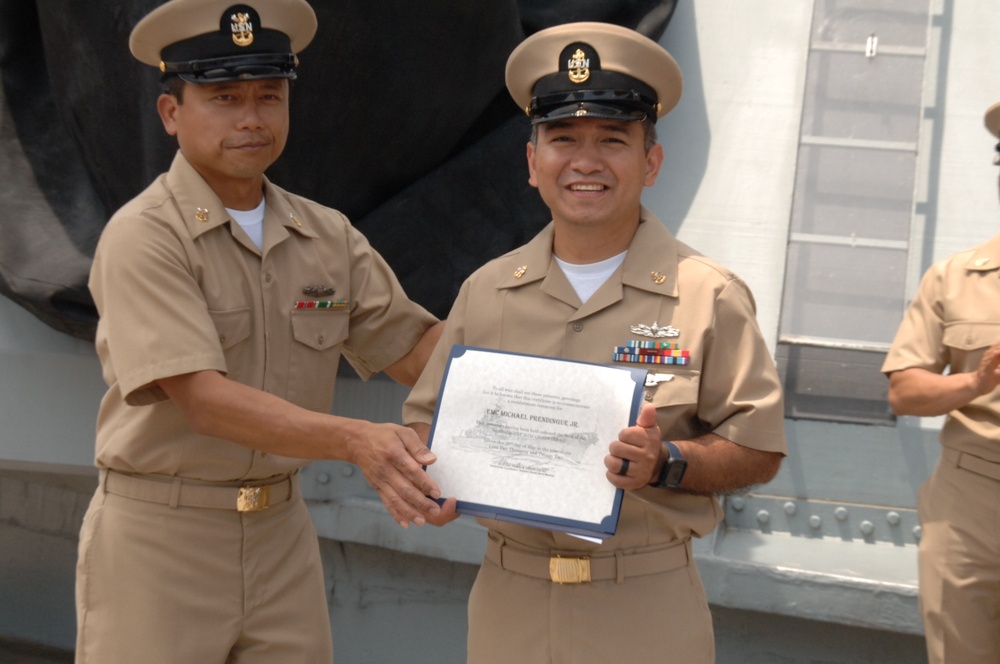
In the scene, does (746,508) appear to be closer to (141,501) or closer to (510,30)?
(510,30)

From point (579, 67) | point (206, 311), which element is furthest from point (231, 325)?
point (579, 67)

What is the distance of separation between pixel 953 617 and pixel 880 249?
129 centimetres

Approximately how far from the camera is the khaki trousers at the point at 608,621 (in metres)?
2.01

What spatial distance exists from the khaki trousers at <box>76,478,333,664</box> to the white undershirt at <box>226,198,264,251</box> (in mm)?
528

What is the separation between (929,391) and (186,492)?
1656mm

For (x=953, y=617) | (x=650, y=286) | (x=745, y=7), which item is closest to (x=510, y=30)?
(x=745, y=7)

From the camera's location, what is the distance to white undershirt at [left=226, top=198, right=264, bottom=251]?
2498 mm

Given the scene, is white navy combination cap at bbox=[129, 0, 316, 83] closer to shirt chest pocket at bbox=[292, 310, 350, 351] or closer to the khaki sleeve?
the khaki sleeve

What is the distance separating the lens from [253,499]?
243 cm

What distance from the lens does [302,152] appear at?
357cm

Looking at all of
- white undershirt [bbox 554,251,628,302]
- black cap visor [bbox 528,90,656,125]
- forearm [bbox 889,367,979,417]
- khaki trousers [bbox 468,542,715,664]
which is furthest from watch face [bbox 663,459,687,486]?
forearm [bbox 889,367,979,417]

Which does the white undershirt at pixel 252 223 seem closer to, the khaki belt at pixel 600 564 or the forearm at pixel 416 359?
the forearm at pixel 416 359

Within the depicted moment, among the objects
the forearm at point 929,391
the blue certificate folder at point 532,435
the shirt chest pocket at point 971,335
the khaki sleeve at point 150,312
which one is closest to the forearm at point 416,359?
the khaki sleeve at point 150,312

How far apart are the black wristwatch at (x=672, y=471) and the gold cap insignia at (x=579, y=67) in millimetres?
633
